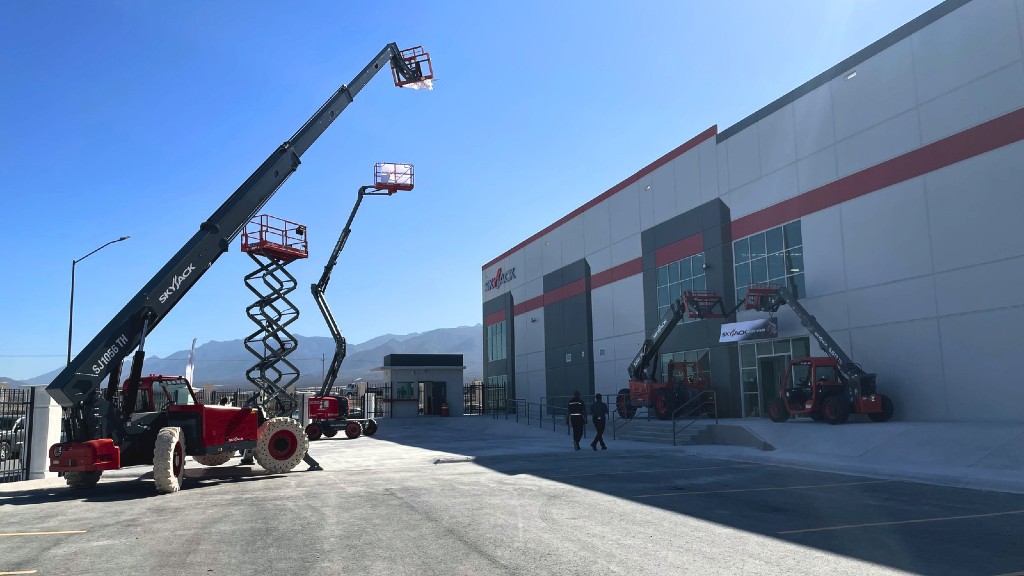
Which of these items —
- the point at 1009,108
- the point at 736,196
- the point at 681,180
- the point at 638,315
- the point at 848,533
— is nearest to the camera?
the point at 848,533

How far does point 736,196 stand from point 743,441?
434 inches

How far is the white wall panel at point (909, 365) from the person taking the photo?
64.2ft

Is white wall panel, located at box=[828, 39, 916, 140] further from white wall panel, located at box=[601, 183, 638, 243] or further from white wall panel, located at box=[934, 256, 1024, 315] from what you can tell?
white wall panel, located at box=[601, 183, 638, 243]

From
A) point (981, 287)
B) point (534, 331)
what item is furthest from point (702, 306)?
point (534, 331)

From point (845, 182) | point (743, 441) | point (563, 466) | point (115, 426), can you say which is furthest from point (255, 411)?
point (845, 182)

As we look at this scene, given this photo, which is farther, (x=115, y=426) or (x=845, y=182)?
(x=845, y=182)

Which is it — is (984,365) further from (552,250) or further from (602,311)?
(552,250)

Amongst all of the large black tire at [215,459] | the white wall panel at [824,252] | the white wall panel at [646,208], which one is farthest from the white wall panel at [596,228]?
the large black tire at [215,459]

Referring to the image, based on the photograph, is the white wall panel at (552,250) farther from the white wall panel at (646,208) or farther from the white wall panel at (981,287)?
the white wall panel at (981,287)

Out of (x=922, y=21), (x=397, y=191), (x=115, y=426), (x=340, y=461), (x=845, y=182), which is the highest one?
(x=922, y=21)

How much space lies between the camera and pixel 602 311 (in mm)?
37219

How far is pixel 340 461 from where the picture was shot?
749 inches

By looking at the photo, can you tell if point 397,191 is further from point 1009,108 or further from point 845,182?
point 1009,108

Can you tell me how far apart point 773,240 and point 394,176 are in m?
15.5
